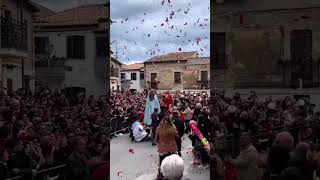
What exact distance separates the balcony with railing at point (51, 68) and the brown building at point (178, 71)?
555 millimetres

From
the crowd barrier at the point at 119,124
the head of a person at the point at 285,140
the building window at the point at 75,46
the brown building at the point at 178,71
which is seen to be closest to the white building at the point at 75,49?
the building window at the point at 75,46

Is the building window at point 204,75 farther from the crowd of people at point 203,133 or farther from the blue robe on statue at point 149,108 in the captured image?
the blue robe on statue at point 149,108

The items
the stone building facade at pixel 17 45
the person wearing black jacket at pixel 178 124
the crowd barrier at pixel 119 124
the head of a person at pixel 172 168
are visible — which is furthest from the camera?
the person wearing black jacket at pixel 178 124

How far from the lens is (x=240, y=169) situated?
2680mm

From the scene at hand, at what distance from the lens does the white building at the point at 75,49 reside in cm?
277

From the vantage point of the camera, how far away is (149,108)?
3.34 metres

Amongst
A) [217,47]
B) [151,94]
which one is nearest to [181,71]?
[151,94]

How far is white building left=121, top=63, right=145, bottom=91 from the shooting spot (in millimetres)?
2900

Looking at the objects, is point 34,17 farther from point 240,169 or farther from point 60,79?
point 240,169

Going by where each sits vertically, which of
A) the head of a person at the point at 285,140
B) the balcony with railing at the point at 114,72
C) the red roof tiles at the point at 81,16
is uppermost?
the red roof tiles at the point at 81,16

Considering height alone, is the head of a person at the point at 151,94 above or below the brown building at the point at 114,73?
below

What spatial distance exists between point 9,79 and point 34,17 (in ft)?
1.42

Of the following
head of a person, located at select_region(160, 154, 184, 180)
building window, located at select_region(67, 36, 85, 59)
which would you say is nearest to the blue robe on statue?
building window, located at select_region(67, 36, 85, 59)

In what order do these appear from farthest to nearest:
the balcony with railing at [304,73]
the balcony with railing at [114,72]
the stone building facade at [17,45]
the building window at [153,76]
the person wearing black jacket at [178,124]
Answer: the person wearing black jacket at [178,124] → the building window at [153,76] → the balcony with railing at [114,72] → the stone building facade at [17,45] → the balcony with railing at [304,73]
